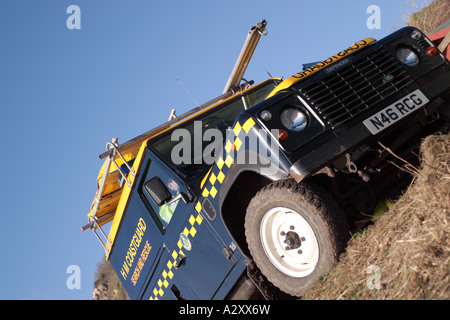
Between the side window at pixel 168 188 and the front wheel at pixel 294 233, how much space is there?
95 cm

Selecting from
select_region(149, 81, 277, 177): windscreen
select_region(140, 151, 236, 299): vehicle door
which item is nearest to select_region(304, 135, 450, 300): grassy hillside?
select_region(140, 151, 236, 299): vehicle door

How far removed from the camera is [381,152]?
159 inches

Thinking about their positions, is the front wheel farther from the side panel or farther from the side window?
the side panel

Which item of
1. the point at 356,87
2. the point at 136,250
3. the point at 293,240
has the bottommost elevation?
the point at 293,240

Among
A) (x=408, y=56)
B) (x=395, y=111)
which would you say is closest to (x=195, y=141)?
(x=395, y=111)

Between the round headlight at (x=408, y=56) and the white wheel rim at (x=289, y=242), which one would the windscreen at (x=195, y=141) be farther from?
the round headlight at (x=408, y=56)

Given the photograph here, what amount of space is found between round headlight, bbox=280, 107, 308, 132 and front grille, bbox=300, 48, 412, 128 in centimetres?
13

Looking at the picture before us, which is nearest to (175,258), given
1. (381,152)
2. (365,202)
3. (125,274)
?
(125,274)

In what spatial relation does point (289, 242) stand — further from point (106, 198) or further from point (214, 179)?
point (106, 198)

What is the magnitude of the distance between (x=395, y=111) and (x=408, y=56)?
0.66 metres

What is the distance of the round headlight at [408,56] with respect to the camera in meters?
4.21

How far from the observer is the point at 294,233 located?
12.9 feet

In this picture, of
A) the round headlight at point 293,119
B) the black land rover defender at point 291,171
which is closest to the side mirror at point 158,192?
the black land rover defender at point 291,171

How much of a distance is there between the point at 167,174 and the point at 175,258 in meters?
0.87
